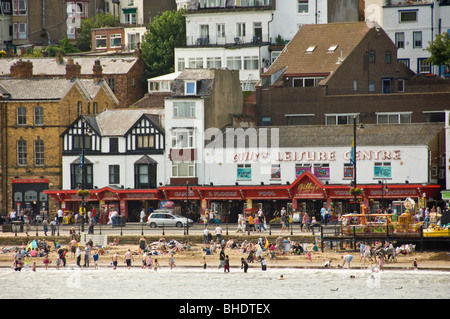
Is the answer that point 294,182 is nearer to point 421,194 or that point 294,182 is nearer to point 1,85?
point 421,194

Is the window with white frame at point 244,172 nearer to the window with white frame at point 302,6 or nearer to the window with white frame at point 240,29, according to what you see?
the window with white frame at point 240,29

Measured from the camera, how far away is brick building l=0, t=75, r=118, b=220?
100062mm

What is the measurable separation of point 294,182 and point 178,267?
17.8m

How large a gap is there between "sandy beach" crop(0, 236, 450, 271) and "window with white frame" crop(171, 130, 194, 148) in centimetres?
1472

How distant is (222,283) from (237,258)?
182 inches

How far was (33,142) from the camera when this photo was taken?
100625 millimetres

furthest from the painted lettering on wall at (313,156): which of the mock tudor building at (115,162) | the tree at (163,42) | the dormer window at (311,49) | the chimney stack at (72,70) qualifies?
the tree at (163,42)

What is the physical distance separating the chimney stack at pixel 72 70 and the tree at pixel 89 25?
91.7 ft

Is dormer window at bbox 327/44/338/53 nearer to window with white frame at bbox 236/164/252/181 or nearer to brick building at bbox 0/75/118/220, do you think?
window with white frame at bbox 236/164/252/181

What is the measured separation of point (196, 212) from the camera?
314ft

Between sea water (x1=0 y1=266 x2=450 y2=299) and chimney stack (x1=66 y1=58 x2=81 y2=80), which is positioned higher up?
chimney stack (x1=66 y1=58 x2=81 y2=80)

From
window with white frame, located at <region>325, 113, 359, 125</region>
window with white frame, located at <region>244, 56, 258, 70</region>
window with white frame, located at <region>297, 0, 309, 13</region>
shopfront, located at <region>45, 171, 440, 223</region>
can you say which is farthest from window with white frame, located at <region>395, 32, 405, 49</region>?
shopfront, located at <region>45, 171, 440, 223</region>

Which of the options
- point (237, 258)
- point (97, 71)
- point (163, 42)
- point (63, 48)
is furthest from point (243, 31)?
point (237, 258)
